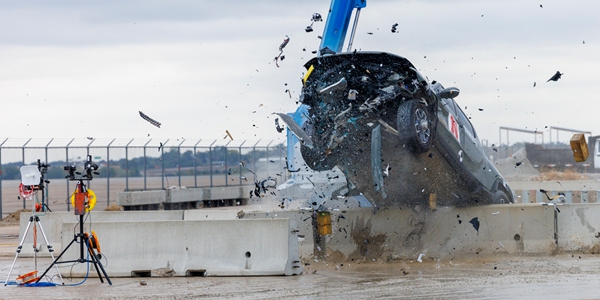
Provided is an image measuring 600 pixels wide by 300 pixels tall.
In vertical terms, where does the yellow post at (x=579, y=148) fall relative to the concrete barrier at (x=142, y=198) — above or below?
above

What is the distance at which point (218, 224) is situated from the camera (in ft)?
43.7

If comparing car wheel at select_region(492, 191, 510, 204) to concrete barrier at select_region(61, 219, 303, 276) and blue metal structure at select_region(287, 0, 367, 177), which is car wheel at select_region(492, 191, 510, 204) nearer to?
concrete barrier at select_region(61, 219, 303, 276)

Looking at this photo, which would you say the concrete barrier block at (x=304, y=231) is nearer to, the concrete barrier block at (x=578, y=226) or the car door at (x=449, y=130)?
the car door at (x=449, y=130)

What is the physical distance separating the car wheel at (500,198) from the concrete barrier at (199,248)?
16.8 ft

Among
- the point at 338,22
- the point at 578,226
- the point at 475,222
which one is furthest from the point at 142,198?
the point at 578,226

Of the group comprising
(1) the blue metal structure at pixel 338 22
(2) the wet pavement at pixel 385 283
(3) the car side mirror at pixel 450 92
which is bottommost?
(2) the wet pavement at pixel 385 283

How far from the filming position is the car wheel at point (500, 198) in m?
16.6

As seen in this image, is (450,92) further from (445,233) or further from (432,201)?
(445,233)

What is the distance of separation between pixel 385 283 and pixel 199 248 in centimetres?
306

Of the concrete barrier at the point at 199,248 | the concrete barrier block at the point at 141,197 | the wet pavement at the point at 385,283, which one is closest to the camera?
the wet pavement at the point at 385,283

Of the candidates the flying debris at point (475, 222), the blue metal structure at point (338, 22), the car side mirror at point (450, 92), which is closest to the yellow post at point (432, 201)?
the flying debris at point (475, 222)

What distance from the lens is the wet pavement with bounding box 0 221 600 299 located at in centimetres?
1089

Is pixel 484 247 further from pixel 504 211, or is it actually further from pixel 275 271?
pixel 275 271

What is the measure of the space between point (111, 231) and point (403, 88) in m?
5.19
